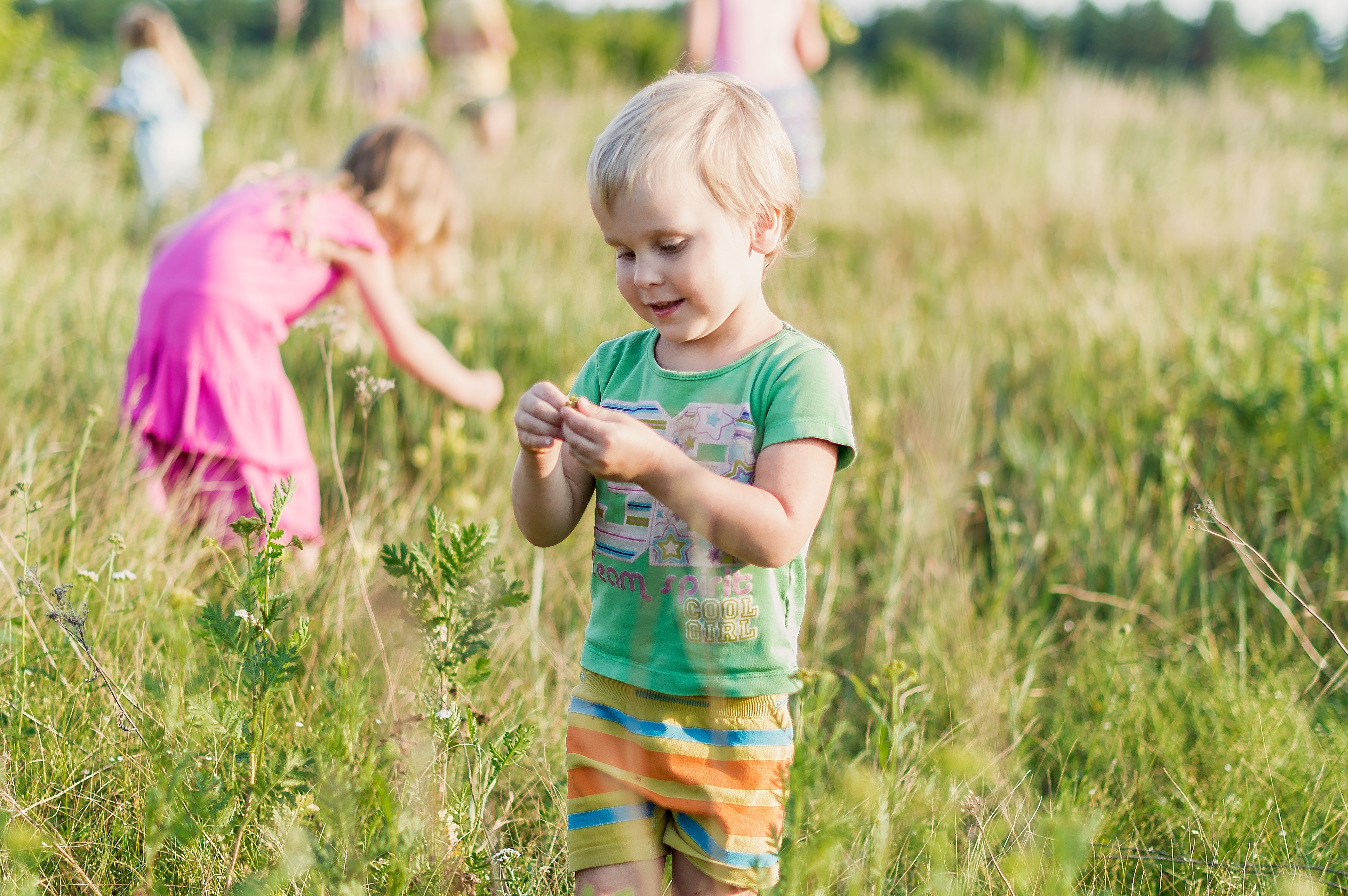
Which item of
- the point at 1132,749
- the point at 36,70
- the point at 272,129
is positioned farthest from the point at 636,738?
the point at 36,70

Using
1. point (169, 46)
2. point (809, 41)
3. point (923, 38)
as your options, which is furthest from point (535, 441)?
point (923, 38)

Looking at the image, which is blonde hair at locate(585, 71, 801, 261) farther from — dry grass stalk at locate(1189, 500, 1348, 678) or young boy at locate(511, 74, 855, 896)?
dry grass stalk at locate(1189, 500, 1348, 678)

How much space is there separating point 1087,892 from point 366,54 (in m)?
7.42

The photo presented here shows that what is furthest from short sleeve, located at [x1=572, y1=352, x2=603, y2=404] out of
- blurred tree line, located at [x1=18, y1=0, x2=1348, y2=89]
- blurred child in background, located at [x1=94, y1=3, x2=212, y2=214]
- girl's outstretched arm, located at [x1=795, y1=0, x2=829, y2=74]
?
blurred child in background, located at [x1=94, y1=3, x2=212, y2=214]

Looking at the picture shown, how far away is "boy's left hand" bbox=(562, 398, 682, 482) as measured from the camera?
120 centimetres

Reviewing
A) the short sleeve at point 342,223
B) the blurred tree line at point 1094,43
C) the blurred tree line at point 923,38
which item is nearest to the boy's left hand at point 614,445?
the short sleeve at point 342,223

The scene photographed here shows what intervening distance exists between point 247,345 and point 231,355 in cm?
5

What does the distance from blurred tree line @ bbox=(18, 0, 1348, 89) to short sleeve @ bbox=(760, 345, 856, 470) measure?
13.1ft

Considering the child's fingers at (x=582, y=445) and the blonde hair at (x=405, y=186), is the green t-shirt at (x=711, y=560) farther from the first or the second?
the blonde hair at (x=405, y=186)

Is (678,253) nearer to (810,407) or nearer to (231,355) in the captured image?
(810,407)

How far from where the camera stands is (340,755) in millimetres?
1167

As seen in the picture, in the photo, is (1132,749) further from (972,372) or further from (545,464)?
(972,372)

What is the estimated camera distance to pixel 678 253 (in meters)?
1.36

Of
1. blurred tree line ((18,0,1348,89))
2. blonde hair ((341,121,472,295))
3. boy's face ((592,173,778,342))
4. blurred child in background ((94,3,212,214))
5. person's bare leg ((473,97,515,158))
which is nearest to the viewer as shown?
boy's face ((592,173,778,342))
